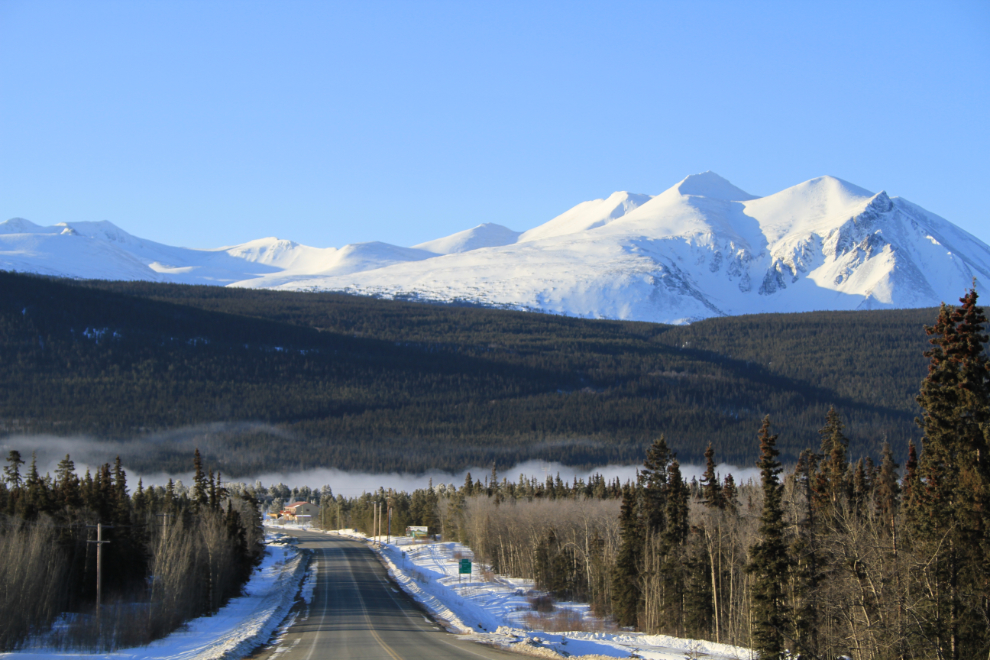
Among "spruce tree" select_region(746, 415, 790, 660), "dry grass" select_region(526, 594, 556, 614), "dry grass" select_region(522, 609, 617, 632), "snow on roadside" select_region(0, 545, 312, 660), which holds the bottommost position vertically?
"dry grass" select_region(526, 594, 556, 614)

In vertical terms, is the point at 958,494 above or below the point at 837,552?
above

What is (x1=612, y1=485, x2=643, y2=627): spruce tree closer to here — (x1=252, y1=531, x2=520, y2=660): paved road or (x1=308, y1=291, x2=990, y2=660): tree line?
(x1=308, y1=291, x2=990, y2=660): tree line

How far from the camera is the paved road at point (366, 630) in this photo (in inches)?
1543

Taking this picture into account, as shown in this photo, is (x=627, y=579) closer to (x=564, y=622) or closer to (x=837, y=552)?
(x=564, y=622)

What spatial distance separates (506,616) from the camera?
68188 millimetres

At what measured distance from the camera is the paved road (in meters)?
39.2

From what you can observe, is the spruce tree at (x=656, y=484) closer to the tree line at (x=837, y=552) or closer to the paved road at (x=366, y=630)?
the tree line at (x=837, y=552)

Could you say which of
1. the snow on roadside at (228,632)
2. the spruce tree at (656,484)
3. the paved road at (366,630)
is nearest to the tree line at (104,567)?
the snow on roadside at (228,632)

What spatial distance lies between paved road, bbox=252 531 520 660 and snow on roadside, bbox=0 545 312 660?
1.45 m

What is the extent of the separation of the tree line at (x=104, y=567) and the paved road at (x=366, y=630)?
23.8 feet

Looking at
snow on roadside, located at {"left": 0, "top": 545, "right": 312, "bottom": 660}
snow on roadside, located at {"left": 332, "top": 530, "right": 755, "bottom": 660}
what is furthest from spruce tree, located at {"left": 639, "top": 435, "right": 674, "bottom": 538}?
snow on roadside, located at {"left": 0, "top": 545, "right": 312, "bottom": 660}

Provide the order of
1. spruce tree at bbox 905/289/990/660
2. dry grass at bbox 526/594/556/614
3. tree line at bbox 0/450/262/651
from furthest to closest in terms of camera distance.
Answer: dry grass at bbox 526/594/556/614 < tree line at bbox 0/450/262/651 < spruce tree at bbox 905/289/990/660

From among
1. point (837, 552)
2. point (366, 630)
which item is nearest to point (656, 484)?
point (366, 630)

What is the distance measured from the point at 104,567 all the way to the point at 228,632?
1686cm
